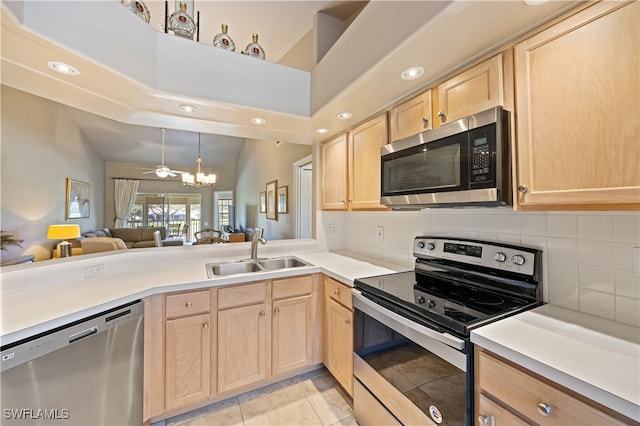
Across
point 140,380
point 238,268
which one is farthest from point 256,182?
point 140,380

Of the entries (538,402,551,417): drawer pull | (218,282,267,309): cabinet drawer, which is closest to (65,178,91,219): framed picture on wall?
(218,282,267,309): cabinet drawer

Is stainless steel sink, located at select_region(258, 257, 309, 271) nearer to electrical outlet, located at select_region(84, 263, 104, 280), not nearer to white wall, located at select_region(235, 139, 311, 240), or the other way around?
electrical outlet, located at select_region(84, 263, 104, 280)

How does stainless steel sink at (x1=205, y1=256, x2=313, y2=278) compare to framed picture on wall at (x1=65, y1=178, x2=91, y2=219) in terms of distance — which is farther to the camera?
framed picture on wall at (x1=65, y1=178, x2=91, y2=219)

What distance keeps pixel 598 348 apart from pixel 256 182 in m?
5.85

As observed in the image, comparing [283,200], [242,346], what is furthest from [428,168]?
[283,200]

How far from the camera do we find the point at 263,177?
5398 millimetres

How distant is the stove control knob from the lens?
1.29m

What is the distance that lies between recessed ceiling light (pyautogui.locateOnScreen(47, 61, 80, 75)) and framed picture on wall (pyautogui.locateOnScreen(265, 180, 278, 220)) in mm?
3281

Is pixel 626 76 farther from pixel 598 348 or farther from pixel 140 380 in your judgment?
pixel 140 380

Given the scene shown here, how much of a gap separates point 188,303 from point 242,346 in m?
0.48

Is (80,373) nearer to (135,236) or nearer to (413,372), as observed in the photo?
(413,372)

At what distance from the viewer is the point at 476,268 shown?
4.66 ft

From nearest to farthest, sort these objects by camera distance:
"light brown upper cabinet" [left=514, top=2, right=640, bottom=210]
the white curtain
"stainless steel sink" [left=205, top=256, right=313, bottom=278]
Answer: "light brown upper cabinet" [left=514, top=2, right=640, bottom=210], "stainless steel sink" [left=205, top=256, right=313, bottom=278], the white curtain

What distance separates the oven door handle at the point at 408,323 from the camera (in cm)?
96
